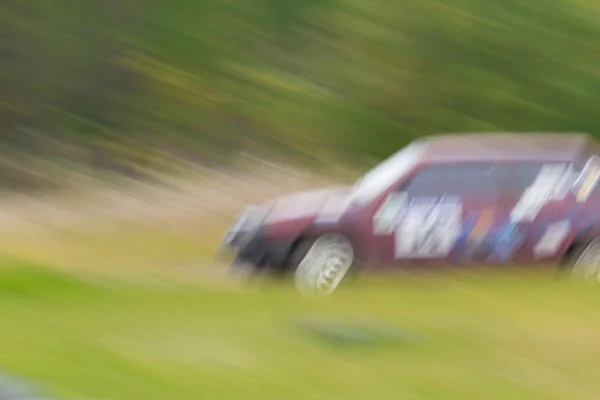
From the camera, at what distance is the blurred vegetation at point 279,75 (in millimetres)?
20438

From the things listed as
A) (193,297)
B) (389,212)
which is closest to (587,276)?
(389,212)

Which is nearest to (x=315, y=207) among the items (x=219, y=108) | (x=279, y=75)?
(x=279, y=75)

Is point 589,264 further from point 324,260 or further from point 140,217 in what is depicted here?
point 140,217

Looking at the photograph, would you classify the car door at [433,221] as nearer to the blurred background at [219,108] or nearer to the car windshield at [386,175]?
the car windshield at [386,175]

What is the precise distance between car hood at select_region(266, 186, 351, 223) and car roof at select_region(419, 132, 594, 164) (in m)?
0.89

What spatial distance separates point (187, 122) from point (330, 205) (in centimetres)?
1283

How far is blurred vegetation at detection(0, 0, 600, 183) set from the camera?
67.1 ft

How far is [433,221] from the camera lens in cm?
1133

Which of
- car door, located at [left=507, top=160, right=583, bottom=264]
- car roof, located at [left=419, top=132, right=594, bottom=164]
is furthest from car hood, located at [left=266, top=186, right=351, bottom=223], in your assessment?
car door, located at [left=507, top=160, right=583, bottom=264]

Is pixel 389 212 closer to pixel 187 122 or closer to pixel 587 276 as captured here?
pixel 587 276

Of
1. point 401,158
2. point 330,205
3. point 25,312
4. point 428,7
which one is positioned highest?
point 428,7

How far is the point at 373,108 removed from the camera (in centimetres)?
2148

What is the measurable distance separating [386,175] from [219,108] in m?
12.4

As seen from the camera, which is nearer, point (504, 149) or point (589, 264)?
point (589, 264)
